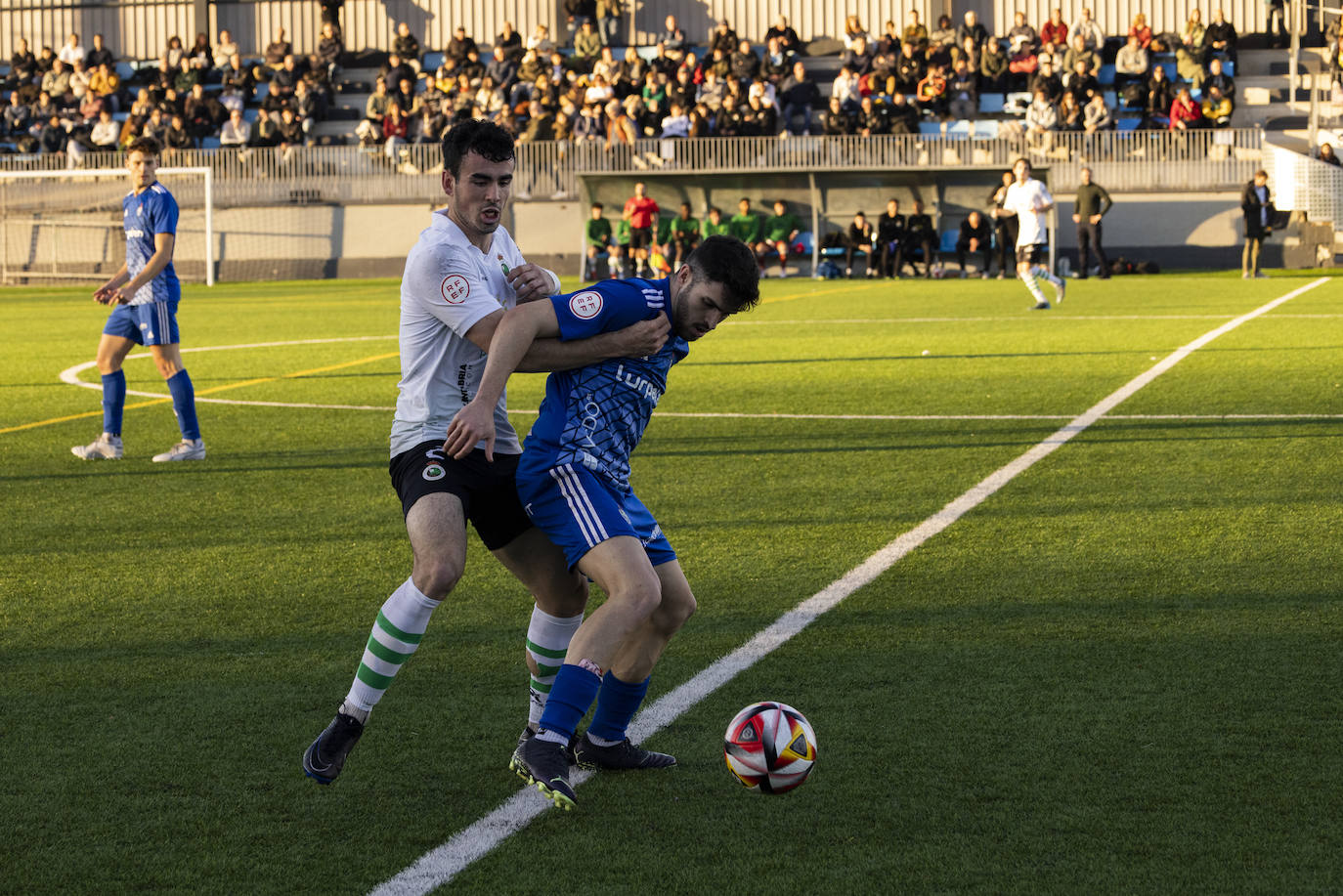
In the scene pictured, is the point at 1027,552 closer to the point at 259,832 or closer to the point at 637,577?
the point at 637,577

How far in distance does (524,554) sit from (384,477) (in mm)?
4587

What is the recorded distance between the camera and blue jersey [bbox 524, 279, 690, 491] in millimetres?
3965

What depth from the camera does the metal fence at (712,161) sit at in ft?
109

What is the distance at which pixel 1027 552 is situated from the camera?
258 inches

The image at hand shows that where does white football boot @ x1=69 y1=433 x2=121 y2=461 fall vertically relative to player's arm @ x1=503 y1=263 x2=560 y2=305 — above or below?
below

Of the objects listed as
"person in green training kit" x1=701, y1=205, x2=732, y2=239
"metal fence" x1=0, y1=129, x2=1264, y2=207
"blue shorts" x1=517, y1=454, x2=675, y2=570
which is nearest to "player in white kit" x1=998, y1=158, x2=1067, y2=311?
"metal fence" x1=0, y1=129, x2=1264, y2=207

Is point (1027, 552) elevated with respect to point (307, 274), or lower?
lower

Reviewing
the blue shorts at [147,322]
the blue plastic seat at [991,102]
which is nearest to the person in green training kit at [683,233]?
the blue plastic seat at [991,102]

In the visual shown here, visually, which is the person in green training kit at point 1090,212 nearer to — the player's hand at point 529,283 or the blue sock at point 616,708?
the player's hand at point 529,283

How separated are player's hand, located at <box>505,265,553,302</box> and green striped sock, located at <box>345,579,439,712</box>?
0.82 m

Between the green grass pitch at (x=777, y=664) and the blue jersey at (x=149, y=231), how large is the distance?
1000 millimetres

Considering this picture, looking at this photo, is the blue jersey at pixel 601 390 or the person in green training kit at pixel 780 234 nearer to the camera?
the blue jersey at pixel 601 390

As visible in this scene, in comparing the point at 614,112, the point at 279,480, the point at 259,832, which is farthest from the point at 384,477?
the point at 614,112

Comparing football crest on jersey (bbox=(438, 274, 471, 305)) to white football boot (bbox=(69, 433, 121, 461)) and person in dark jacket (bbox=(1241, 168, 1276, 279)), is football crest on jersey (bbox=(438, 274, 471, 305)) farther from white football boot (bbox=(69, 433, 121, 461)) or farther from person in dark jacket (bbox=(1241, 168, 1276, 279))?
person in dark jacket (bbox=(1241, 168, 1276, 279))
